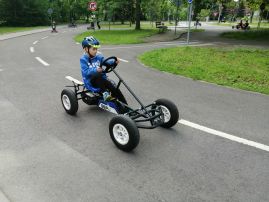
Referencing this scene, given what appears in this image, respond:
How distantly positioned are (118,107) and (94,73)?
0.80 m

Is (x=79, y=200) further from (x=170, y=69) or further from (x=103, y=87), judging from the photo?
(x=170, y=69)

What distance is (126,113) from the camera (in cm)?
469

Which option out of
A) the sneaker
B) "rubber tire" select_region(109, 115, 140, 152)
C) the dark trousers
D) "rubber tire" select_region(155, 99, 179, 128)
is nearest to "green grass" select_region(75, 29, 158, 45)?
the dark trousers

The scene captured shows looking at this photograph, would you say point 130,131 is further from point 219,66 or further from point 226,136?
point 219,66

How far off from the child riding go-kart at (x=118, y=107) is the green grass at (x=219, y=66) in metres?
3.93

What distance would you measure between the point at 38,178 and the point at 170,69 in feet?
24.7

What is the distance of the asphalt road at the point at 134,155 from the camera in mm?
3400

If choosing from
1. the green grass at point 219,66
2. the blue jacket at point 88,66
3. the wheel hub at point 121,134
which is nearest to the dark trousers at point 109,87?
the blue jacket at point 88,66

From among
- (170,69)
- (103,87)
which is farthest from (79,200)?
(170,69)

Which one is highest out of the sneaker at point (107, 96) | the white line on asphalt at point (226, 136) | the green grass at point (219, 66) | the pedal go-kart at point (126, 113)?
the sneaker at point (107, 96)

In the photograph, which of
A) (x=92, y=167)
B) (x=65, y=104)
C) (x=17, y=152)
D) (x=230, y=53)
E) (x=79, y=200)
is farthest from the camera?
(x=230, y=53)

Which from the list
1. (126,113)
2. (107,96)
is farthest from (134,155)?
(107,96)

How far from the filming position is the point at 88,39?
5.62 metres

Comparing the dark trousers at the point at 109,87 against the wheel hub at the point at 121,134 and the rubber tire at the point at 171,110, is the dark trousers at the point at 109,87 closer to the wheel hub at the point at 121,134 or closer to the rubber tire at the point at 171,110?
the rubber tire at the point at 171,110
